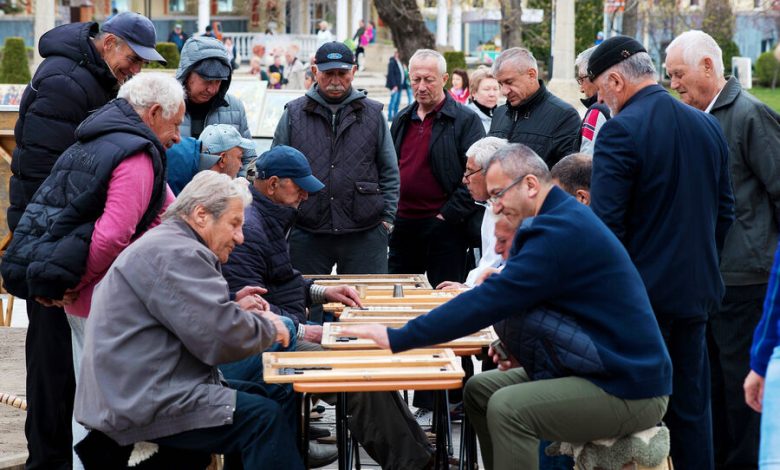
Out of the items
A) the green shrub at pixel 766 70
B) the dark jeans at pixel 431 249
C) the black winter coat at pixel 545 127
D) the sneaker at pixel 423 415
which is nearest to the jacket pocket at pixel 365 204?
the dark jeans at pixel 431 249

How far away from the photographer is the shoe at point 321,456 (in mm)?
5594

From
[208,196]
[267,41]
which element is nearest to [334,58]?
[208,196]

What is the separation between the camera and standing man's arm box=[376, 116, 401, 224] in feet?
22.4

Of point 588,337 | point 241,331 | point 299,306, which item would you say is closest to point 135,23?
point 299,306

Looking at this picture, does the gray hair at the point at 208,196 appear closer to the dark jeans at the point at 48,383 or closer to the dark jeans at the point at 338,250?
the dark jeans at the point at 48,383

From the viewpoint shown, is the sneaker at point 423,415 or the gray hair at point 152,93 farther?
the sneaker at point 423,415

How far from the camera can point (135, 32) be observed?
5102mm

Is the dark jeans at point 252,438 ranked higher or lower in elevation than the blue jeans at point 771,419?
lower

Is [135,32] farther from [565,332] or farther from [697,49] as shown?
[697,49]

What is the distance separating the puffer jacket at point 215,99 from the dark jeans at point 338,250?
71 centimetres

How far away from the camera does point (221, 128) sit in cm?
576

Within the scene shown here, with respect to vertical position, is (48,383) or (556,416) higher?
(556,416)

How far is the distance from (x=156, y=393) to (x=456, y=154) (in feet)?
11.5

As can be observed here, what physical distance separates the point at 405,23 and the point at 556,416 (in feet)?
75.7
